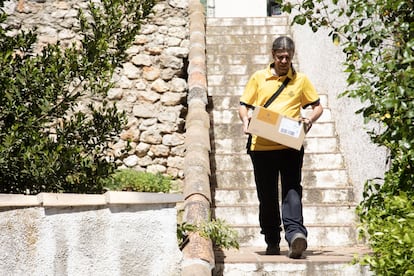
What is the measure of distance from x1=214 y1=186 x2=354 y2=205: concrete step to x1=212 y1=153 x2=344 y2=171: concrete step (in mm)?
569

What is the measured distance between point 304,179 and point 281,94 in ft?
6.83

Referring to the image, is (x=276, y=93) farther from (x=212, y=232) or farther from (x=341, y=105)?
(x=341, y=105)

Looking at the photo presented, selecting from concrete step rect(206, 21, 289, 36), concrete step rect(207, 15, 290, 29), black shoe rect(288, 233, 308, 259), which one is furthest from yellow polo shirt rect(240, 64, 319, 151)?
concrete step rect(207, 15, 290, 29)

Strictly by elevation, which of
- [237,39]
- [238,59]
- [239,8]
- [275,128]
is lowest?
[275,128]

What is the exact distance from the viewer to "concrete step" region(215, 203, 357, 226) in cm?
652

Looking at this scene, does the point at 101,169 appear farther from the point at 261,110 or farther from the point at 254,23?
the point at 254,23

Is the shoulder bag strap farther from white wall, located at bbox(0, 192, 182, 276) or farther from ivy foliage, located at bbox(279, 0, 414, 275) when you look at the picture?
white wall, located at bbox(0, 192, 182, 276)

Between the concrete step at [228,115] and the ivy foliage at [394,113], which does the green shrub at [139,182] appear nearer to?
the concrete step at [228,115]

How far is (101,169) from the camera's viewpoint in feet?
15.0

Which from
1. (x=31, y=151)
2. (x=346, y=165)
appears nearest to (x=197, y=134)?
Answer: (x=346, y=165)

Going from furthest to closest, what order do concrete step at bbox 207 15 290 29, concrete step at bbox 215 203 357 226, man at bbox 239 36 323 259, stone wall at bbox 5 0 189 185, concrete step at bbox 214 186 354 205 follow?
concrete step at bbox 207 15 290 29 → stone wall at bbox 5 0 189 185 → concrete step at bbox 214 186 354 205 → concrete step at bbox 215 203 357 226 → man at bbox 239 36 323 259

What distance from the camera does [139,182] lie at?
8641mm

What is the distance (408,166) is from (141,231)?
1823 mm

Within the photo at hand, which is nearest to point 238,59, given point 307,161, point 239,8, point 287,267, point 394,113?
point 307,161
